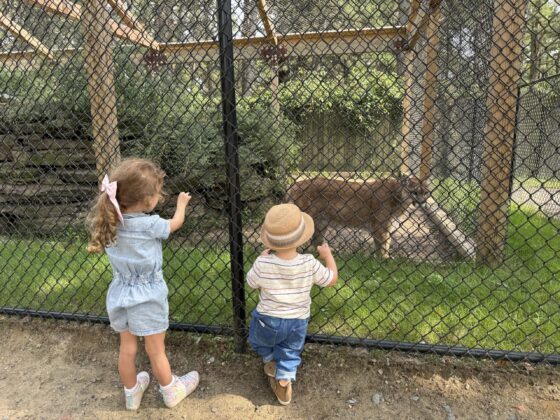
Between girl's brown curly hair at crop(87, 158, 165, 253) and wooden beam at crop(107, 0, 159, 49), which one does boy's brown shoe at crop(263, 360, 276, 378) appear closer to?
girl's brown curly hair at crop(87, 158, 165, 253)

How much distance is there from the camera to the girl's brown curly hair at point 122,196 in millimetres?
2203

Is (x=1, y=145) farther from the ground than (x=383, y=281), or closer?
farther from the ground

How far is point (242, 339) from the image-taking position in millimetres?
2883

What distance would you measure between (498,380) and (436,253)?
2.26m

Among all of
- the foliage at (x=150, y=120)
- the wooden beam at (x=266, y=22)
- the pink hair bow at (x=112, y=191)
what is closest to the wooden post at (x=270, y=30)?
the wooden beam at (x=266, y=22)

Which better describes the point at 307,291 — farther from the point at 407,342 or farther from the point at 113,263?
the point at 113,263

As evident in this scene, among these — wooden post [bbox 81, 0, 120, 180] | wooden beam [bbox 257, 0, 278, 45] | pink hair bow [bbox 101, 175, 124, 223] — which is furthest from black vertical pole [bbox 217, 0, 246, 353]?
wooden beam [bbox 257, 0, 278, 45]

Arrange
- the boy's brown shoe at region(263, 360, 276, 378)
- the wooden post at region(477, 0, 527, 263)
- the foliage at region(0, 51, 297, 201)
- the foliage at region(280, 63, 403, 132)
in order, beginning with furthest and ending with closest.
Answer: the foliage at region(280, 63, 403, 132) < the foliage at region(0, 51, 297, 201) < the wooden post at region(477, 0, 527, 263) < the boy's brown shoe at region(263, 360, 276, 378)

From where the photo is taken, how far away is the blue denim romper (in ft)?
7.55

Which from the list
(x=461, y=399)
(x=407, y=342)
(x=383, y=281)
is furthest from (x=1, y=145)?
(x=461, y=399)

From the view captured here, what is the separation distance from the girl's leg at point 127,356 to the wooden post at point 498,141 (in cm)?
295

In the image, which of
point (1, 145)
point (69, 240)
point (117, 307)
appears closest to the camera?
point (117, 307)

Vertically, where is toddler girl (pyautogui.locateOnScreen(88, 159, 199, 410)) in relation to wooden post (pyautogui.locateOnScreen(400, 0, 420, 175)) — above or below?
below

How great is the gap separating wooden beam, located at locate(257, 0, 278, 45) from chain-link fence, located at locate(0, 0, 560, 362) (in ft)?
0.27
